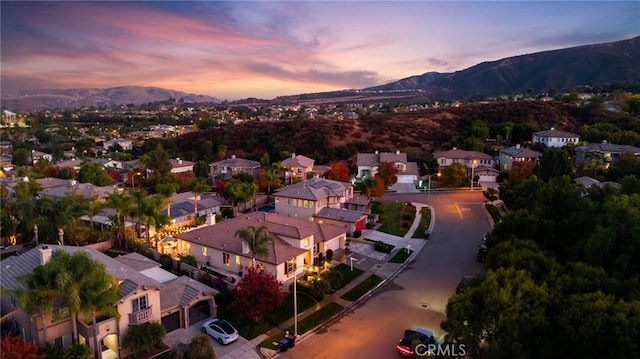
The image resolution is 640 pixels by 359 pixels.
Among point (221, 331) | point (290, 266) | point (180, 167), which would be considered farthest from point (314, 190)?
point (180, 167)

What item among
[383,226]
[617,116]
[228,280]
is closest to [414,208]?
[383,226]

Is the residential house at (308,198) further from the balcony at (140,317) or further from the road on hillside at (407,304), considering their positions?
the balcony at (140,317)

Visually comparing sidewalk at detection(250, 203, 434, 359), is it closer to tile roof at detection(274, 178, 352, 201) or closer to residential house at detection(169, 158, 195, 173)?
tile roof at detection(274, 178, 352, 201)

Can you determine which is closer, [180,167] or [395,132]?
[180,167]

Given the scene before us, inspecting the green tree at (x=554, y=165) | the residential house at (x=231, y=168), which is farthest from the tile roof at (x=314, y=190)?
the residential house at (x=231, y=168)

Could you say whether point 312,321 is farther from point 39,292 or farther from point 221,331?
point 39,292

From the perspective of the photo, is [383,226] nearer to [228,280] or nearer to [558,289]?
[228,280]
